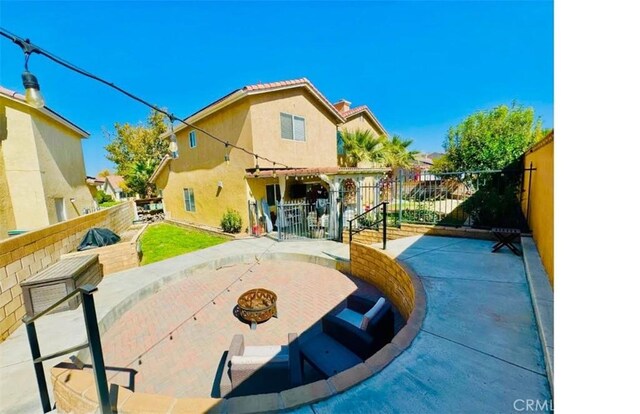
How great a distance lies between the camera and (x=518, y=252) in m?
5.61

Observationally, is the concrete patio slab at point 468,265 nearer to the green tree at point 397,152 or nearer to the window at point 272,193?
the window at point 272,193

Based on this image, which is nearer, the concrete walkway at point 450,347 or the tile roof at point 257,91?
the concrete walkway at point 450,347

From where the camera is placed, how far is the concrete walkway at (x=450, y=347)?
224cm

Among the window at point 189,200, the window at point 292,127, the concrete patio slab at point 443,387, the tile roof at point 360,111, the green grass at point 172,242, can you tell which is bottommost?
the green grass at point 172,242

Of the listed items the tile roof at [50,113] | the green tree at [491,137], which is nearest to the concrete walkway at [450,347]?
the tile roof at [50,113]

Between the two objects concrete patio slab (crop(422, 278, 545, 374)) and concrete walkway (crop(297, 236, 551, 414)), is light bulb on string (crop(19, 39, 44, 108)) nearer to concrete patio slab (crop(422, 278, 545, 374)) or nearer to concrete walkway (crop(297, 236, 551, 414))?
concrete walkway (crop(297, 236, 551, 414))

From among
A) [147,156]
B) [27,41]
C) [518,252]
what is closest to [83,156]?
[147,156]

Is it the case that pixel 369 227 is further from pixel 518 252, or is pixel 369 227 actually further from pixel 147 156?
pixel 147 156

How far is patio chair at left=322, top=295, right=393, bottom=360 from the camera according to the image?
3.64 metres

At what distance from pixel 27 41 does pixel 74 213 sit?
1548 cm

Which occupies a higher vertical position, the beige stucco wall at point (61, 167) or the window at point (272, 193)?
the beige stucco wall at point (61, 167)

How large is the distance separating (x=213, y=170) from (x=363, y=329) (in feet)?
43.1
